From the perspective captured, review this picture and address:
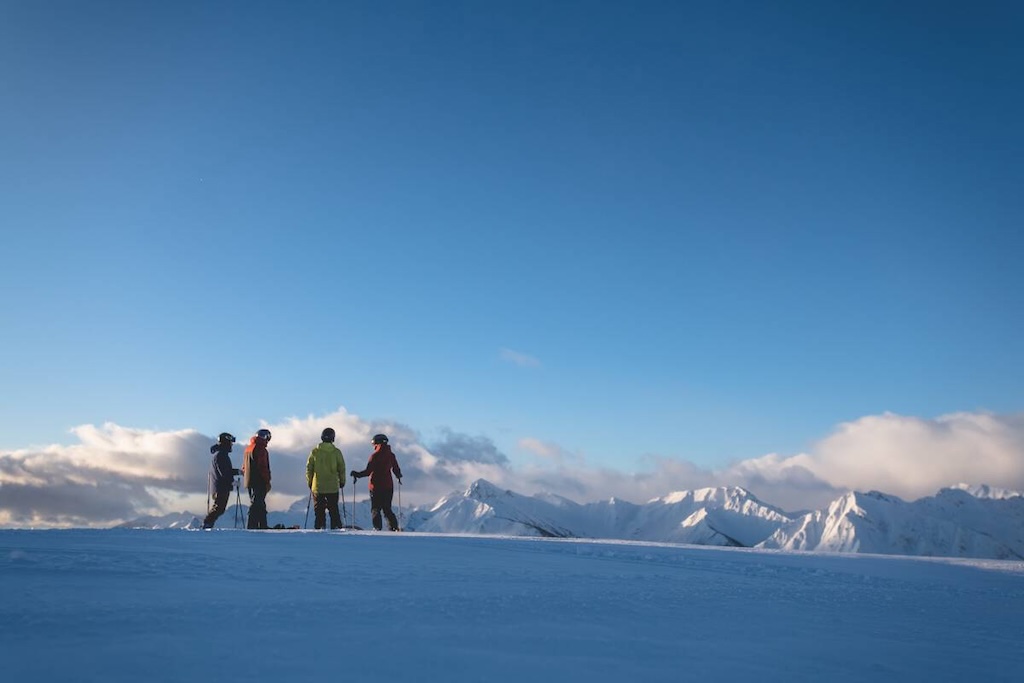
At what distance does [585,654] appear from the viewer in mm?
4141

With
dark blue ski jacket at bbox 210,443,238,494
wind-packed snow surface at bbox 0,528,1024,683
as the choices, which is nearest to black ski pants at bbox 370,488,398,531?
dark blue ski jacket at bbox 210,443,238,494

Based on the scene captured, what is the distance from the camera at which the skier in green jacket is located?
16234 mm

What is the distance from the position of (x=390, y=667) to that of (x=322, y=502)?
13.4m

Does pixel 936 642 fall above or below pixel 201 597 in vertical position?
below

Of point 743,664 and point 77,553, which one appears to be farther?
point 77,553

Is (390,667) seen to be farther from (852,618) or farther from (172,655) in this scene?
(852,618)

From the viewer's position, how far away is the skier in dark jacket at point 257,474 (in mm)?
16547

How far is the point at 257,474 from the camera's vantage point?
16719 mm

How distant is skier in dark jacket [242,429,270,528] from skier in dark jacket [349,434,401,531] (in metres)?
2.05

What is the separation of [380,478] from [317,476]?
152cm

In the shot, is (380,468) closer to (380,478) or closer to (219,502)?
(380,478)

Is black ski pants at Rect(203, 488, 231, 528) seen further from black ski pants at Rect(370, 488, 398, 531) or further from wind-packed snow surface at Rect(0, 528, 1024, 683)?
wind-packed snow surface at Rect(0, 528, 1024, 683)

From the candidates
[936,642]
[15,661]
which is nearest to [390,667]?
[15,661]

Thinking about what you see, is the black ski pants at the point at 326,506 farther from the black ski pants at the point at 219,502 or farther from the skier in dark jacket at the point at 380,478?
the black ski pants at the point at 219,502
